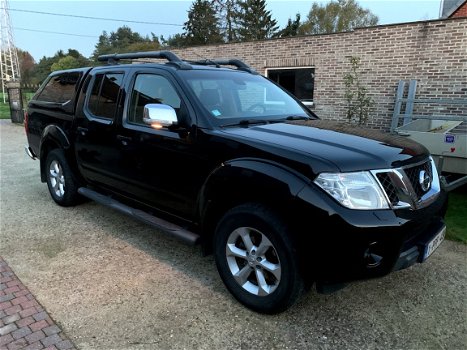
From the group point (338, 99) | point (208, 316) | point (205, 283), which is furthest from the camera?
point (338, 99)

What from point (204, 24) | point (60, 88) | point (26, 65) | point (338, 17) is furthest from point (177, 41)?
point (60, 88)

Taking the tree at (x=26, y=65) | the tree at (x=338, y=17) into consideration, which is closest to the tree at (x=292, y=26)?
the tree at (x=338, y=17)

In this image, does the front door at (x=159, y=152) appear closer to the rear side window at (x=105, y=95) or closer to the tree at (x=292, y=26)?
the rear side window at (x=105, y=95)

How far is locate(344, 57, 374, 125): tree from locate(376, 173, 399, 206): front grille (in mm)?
6445

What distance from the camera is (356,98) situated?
929 centimetres

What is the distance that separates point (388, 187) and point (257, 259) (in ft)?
3.35

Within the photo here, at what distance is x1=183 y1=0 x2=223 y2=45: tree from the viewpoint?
150ft

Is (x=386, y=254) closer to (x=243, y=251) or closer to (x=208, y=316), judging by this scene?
(x=243, y=251)

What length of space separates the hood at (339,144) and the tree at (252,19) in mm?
44259

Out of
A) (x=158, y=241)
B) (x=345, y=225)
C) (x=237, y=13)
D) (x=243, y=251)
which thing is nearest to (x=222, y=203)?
(x=243, y=251)

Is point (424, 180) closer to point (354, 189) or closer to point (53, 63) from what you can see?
point (354, 189)

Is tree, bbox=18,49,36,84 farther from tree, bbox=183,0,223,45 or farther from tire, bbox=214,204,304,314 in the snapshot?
tire, bbox=214,204,304,314

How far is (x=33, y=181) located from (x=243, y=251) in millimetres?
5422

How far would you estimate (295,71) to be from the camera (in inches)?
429
